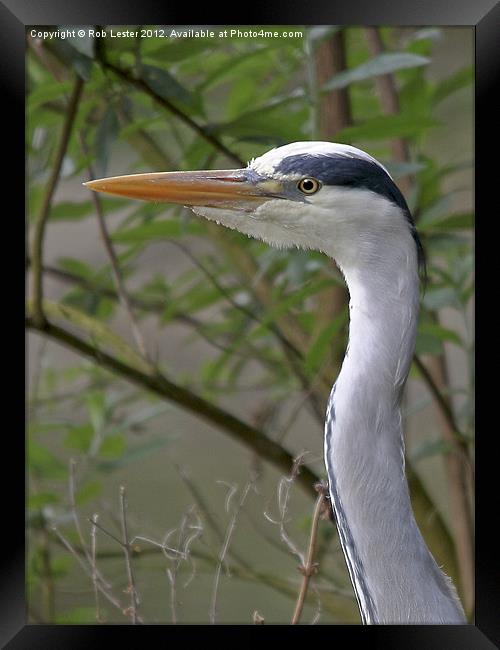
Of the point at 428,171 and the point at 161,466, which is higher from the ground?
the point at 428,171

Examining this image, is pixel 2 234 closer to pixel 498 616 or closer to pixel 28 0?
pixel 28 0

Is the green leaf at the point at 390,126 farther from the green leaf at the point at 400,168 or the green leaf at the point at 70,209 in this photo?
the green leaf at the point at 70,209

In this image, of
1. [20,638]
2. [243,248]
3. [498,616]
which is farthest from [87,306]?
[498,616]

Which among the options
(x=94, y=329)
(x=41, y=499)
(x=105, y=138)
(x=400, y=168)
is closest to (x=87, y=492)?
(x=41, y=499)

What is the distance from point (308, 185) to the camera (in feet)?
2.53

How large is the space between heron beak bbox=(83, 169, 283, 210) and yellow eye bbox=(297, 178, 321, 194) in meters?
0.03

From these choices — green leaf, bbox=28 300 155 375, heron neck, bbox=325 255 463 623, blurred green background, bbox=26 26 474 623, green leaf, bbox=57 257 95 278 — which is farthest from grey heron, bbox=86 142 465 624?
green leaf, bbox=57 257 95 278

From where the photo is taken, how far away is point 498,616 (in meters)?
0.79

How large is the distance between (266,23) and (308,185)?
0.15 m

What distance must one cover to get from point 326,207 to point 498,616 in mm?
380

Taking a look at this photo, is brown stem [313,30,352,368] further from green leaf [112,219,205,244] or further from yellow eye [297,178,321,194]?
yellow eye [297,178,321,194]

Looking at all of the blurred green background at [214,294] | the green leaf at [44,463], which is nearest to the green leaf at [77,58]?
the blurred green background at [214,294]

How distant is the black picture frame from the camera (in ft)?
2.55

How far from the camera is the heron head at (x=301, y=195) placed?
0.76 meters
